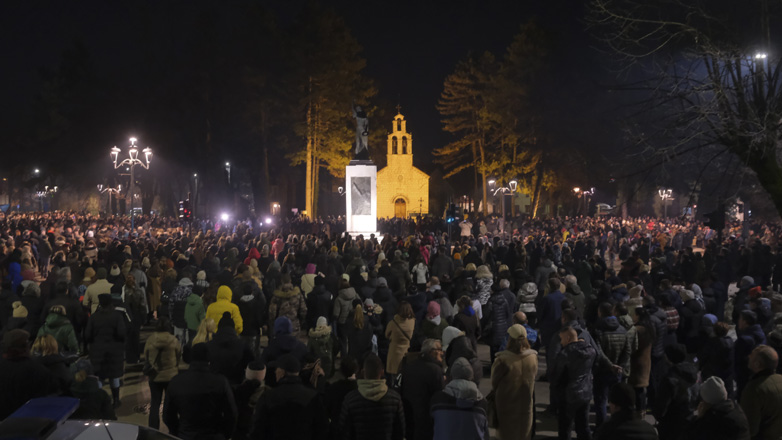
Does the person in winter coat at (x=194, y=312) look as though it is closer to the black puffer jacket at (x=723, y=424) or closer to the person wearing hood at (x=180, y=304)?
the person wearing hood at (x=180, y=304)

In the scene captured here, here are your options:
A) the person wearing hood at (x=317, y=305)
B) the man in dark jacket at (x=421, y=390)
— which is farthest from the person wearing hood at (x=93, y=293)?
the man in dark jacket at (x=421, y=390)

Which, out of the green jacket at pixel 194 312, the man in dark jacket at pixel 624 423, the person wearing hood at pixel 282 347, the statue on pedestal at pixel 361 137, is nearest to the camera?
the man in dark jacket at pixel 624 423

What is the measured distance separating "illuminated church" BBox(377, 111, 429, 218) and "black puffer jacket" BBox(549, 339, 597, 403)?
201 feet

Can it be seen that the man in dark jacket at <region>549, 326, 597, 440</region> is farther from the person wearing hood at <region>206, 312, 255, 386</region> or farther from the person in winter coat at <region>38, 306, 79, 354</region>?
the person in winter coat at <region>38, 306, 79, 354</region>

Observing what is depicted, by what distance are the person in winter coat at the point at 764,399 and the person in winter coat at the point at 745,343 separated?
6.32ft

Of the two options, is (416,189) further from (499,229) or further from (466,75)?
(499,229)

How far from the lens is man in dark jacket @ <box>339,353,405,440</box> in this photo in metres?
5.04

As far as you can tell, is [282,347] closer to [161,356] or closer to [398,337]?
[161,356]

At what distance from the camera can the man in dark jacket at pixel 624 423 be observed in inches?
184

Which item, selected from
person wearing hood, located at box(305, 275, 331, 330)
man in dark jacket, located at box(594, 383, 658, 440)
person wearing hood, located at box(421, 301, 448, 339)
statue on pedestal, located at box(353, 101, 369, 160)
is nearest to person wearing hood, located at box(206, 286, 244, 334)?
person wearing hood, located at box(305, 275, 331, 330)

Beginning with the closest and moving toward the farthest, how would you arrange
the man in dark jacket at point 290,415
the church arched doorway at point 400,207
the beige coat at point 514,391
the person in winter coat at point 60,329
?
the man in dark jacket at point 290,415 → the beige coat at point 514,391 → the person in winter coat at point 60,329 → the church arched doorway at point 400,207

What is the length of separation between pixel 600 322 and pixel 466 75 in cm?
5239

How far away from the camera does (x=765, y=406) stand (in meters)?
5.67

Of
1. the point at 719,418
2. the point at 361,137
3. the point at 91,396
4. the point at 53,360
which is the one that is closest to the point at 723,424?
the point at 719,418
